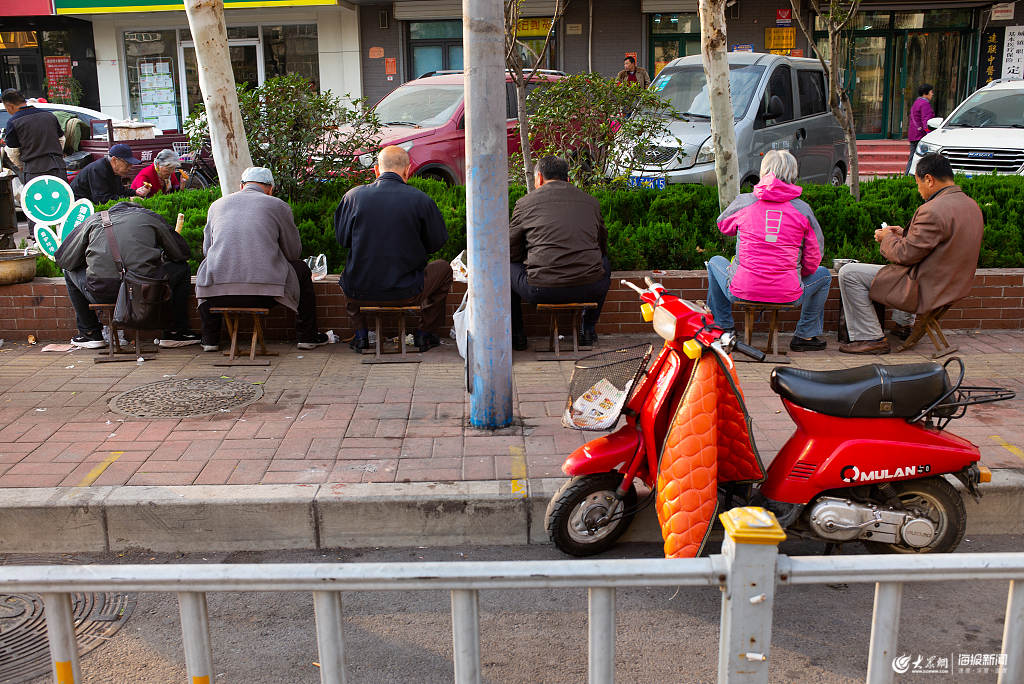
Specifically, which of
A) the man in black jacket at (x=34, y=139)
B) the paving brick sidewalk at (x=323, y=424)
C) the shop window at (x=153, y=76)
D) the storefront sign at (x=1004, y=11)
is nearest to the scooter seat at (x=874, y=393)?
the paving brick sidewalk at (x=323, y=424)

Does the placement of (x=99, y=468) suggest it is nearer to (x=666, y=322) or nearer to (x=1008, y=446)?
(x=666, y=322)

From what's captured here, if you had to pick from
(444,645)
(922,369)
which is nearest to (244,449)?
(444,645)

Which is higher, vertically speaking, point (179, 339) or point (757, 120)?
point (757, 120)

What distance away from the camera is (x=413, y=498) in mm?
4297

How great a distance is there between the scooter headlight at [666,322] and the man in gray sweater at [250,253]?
144 inches

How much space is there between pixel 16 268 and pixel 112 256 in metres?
1.31

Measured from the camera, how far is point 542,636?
3510 mm

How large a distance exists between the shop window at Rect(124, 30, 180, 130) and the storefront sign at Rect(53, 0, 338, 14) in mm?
1685

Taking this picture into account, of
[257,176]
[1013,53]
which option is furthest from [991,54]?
[257,176]

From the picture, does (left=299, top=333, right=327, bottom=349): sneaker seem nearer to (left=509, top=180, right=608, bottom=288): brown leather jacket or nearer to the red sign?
(left=509, top=180, right=608, bottom=288): brown leather jacket

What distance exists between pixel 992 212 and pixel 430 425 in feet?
19.1

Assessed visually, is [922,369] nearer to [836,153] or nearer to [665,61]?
[836,153]

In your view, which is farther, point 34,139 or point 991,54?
point 991,54

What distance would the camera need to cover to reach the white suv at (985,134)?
1167 centimetres
